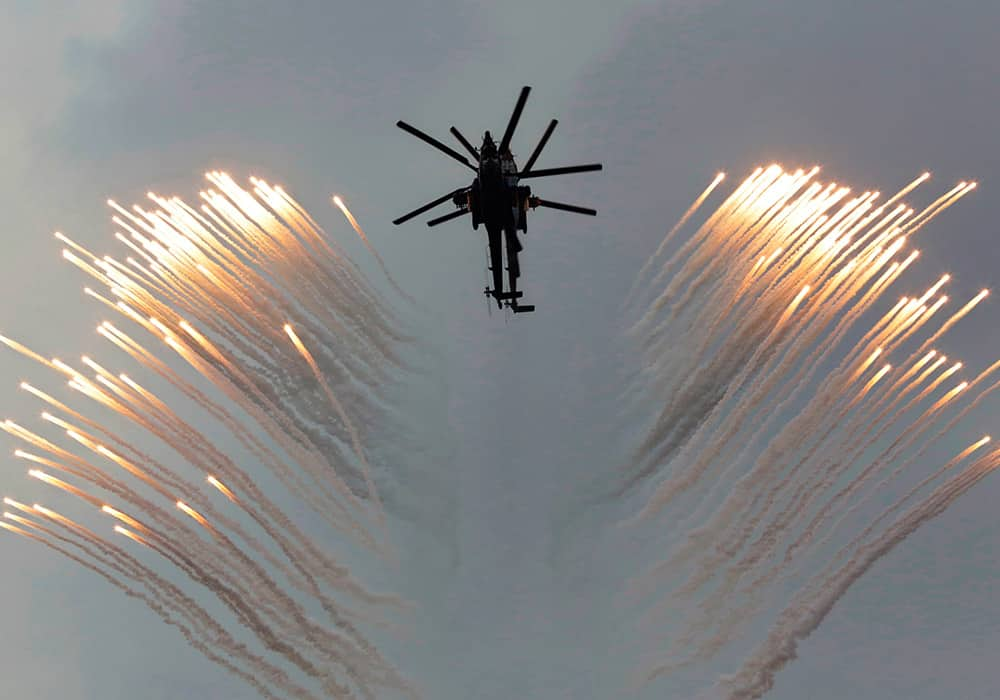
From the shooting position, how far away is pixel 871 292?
5147 cm

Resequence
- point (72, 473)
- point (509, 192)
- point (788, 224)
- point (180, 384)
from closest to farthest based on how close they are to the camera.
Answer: point (72, 473), point (180, 384), point (509, 192), point (788, 224)

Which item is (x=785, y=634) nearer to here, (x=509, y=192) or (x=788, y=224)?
(x=788, y=224)

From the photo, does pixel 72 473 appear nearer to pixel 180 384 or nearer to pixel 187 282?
pixel 180 384

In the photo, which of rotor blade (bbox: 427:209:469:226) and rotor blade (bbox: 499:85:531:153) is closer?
rotor blade (bbox: 499:85:531:153)

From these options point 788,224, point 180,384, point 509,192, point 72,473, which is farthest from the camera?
point 788,224

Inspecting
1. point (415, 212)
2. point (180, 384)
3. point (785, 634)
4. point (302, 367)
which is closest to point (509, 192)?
point (415, 212)

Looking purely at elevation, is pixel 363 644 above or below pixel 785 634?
above

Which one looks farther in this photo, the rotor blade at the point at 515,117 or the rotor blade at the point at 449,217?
the rotor blade at the point at 449,217

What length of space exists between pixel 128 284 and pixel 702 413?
3491 cm

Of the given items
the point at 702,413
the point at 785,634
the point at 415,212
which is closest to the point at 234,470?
the point at 415,212

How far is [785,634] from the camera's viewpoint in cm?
5222

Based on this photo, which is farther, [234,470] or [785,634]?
[785,634]

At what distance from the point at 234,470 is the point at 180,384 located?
211 inches

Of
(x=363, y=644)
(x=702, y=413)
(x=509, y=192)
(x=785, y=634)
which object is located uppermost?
(x=509, y=192)
